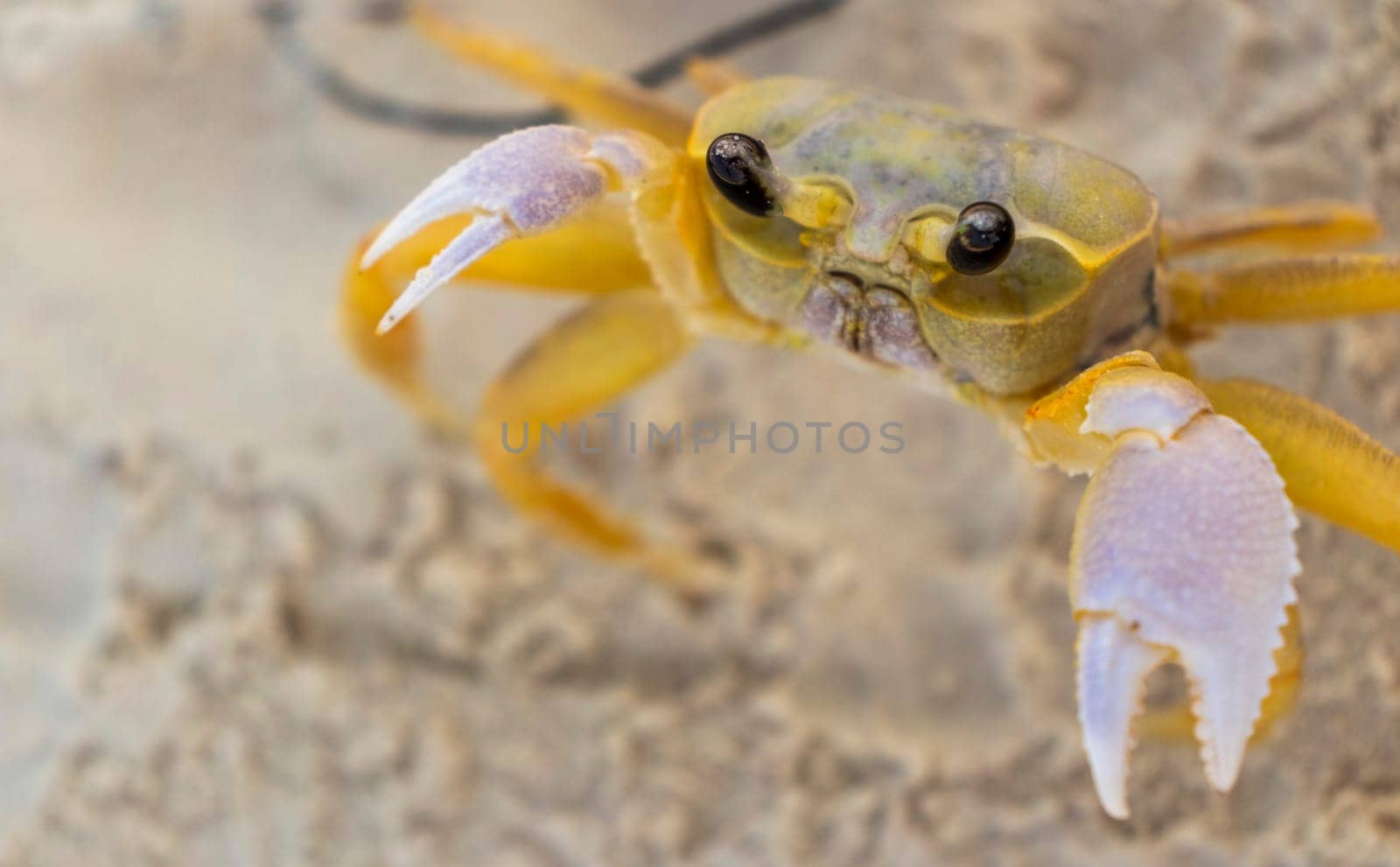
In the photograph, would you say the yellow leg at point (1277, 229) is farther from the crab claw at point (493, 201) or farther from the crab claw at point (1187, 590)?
the crab claw at point (493, 201)

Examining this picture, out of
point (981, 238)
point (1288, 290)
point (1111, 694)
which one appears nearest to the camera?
point (1111, 694)

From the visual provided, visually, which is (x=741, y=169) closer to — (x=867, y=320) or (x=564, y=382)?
(x=867, y=320)

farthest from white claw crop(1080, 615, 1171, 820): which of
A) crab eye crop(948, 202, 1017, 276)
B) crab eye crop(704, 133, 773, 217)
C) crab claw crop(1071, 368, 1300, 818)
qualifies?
crab eye crop(704, 133, 773, 217)

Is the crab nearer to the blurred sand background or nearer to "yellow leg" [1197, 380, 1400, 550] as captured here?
"yellow leg" [1197, 380, 1400, 550]

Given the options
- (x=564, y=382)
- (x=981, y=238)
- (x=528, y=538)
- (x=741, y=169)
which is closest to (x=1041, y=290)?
(x=981, y=238)

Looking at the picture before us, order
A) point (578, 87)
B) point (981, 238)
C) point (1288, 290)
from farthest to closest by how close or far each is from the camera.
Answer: point (578, 87) → point (1288, 290) → point (981, 238)

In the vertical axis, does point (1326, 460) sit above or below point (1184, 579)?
below

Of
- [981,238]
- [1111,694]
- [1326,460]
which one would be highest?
[981,238]

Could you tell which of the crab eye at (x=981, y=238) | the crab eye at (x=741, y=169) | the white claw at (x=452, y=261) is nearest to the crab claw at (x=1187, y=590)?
the crab eye at (x=981, y=238)
